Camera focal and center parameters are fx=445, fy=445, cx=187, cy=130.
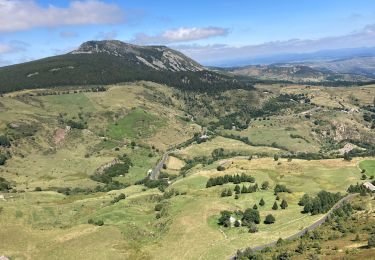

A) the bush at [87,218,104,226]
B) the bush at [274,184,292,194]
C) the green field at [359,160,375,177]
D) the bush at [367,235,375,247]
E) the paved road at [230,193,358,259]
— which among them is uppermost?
the bush at [367,235,375,247]

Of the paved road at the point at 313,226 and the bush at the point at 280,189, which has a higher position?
the paved road at the point at 313,226

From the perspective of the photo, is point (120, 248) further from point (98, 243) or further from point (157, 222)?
point (157, 222)

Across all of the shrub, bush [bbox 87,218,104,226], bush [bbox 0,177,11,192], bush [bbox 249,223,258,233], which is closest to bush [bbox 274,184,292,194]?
the shrub

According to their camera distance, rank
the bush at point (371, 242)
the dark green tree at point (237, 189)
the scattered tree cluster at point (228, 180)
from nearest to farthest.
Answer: the bush at point (371, 242), the dark green tree at point (237, 189), the scattered tree cluster at point (228, 180)

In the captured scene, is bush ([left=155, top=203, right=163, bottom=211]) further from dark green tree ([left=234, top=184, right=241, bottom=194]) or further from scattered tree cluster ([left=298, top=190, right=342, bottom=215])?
scattered tree cluster ([left=298, top=190, right=342, bottom=215])

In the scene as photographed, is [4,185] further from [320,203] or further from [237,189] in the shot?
[320,203]

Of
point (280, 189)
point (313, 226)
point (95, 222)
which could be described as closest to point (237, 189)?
point (280, 189)

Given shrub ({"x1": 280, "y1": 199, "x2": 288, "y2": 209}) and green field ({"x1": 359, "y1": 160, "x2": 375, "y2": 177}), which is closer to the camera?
shrub ({"x1": 280, "y1": 199, "x2": 288, "y2": 209})

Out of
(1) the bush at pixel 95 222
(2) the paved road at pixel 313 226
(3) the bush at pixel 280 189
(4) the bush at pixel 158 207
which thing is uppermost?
(1) the bush at pixel 95 222

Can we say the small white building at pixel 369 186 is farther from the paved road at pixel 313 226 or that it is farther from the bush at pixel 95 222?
the bush at pixel 95 222

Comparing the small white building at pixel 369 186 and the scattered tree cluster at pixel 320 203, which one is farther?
the small white building at pixel 369 186

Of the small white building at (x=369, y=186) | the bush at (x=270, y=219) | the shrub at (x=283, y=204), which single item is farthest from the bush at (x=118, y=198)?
the small white building at (x=369, y=186)

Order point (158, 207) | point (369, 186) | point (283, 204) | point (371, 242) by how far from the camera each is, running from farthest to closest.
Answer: point (369, 186), point (158, 207), point (283, 204), point (371, 242)
